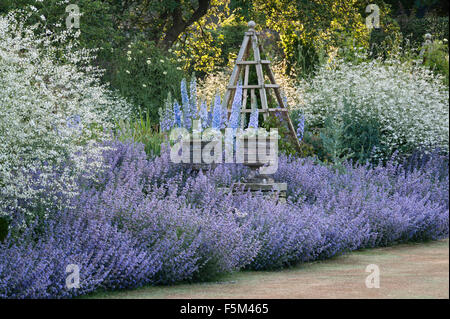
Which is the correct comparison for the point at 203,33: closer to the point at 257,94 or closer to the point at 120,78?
the point at 120,78

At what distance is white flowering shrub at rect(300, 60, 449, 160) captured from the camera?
9164 millimetres

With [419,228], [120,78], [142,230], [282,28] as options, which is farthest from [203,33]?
[142,230]

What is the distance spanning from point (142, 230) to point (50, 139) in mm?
1140

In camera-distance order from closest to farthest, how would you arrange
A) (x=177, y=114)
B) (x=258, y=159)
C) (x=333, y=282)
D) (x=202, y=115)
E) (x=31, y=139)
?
(x=333, y=282), (x=31, y=139), (x=258, y=159), (x=202, y=115), (x=177, y=114)

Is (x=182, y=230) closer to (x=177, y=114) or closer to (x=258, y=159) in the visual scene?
(x=258, y=159)

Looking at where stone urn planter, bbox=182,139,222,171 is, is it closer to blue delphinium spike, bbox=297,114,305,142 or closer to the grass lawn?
the grass lawn

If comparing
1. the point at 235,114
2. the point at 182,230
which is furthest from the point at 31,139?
the point at 235,114

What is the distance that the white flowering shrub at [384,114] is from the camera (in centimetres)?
916

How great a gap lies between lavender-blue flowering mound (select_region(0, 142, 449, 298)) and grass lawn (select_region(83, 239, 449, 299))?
0.39 ft

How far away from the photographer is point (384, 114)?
31.7 ft

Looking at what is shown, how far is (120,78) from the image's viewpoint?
559 inches

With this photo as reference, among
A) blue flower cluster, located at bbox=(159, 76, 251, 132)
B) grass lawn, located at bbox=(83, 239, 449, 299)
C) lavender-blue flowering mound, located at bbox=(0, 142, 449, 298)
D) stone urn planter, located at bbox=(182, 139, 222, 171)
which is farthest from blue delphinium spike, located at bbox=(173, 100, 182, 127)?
grass lawn, located at bbox=(83, 239, 449, 299)

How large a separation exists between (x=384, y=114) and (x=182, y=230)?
551 cm
